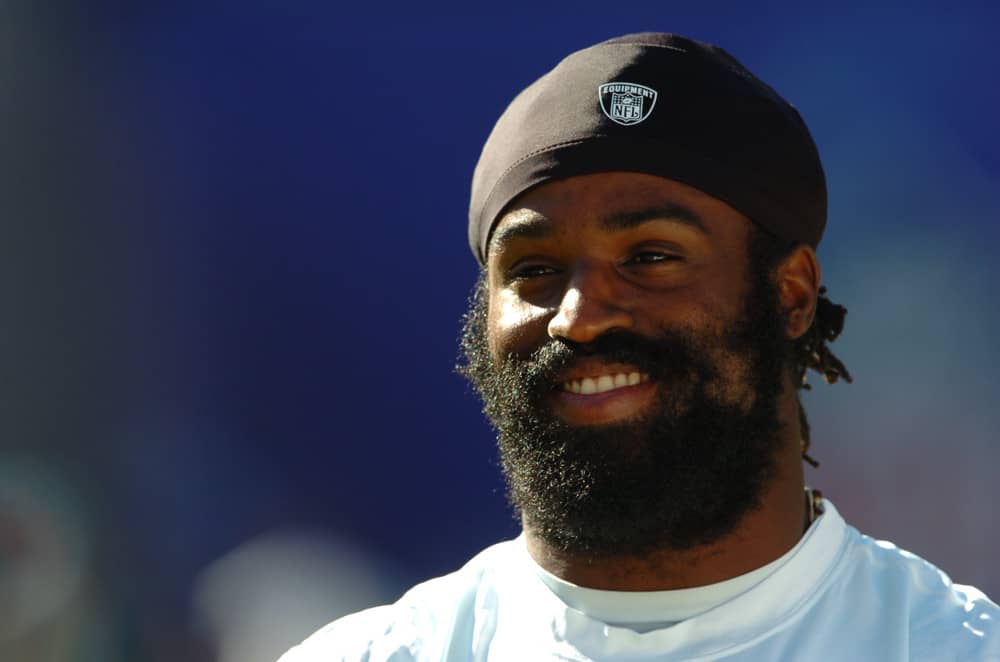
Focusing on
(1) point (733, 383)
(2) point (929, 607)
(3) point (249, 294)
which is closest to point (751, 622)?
(2) point (929, 607)

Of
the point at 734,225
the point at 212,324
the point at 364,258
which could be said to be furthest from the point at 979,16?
the point at 212,324

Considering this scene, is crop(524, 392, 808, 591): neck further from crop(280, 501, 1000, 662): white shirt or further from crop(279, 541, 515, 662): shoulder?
crop(279, 541, 515, 662): shoulder

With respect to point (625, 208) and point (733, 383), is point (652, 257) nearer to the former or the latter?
point (625, 208)

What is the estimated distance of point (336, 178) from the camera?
345 centimetres

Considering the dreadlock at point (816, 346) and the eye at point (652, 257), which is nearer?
the eye at point (652, 257)

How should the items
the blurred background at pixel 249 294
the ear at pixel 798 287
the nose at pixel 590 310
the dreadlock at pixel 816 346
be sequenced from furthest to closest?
the blurred background at pixel 249 294
the dreadlock at pixel 816 346
the ear at pixel 798 287
the nose at pixel 590 310

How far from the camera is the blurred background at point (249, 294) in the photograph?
337 centimetres

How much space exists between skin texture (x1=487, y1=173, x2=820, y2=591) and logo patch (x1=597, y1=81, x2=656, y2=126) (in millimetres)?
115

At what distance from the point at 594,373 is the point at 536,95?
0.62 metres

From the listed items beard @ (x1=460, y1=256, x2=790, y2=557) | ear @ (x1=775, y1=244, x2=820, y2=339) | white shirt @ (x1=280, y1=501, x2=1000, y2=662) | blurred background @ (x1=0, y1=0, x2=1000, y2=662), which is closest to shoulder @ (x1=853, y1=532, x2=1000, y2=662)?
white shirt @ (x1=280, y1=501, x2=1000, y2=662)

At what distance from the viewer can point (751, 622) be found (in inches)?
86.1

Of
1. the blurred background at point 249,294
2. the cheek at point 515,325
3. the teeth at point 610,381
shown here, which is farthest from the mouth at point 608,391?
the blurred background at point 249,294

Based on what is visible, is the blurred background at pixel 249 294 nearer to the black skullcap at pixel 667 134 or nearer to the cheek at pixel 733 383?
the black skullcap at pixel 667 134

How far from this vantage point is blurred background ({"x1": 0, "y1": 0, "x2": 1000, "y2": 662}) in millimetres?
3371
